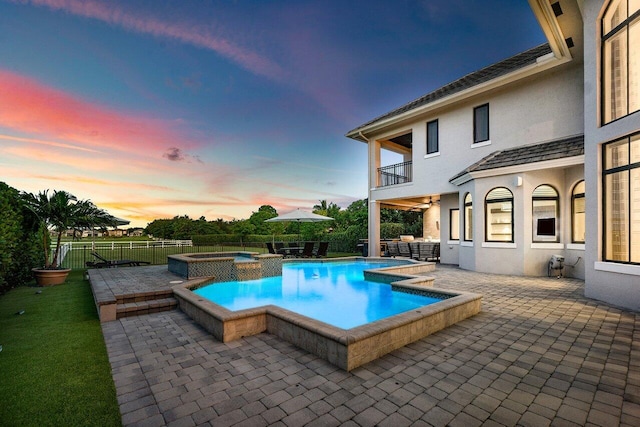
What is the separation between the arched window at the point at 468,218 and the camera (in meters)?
12.3

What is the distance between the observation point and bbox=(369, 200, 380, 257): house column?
677 inches

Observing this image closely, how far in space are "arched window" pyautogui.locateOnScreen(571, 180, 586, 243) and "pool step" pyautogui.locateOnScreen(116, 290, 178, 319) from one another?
40.2 feet

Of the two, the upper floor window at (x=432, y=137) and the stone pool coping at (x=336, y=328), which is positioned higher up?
the upper floor window at (x=432, y=137)

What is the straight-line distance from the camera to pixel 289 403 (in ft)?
9.07

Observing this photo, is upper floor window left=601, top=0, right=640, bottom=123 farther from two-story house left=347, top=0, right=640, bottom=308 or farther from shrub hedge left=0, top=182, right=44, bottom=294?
shrub hedge left=0, top=182, right=44, bottom=294

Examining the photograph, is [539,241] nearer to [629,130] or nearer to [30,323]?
[629,130]

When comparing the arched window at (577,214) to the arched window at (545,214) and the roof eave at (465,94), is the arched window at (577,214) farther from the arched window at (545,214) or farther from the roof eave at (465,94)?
the roof eave at (465,94)

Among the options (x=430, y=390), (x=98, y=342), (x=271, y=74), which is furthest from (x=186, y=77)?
(x=430, y=390)

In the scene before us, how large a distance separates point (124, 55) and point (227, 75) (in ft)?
16.8

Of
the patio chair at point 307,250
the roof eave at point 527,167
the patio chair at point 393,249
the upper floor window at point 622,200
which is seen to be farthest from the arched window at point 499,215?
the patio chair at point 307,250

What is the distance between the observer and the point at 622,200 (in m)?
6.45

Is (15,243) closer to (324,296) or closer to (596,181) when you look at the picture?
(324,296)

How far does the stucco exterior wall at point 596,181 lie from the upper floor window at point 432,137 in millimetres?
7318

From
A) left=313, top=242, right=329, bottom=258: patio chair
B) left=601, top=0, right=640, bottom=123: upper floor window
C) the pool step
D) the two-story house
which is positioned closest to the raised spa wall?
the pool step
